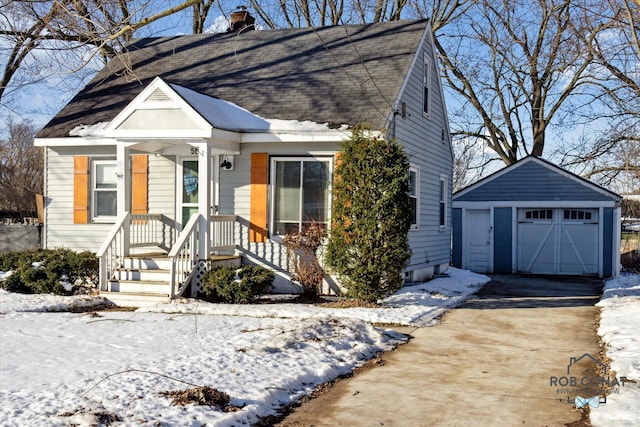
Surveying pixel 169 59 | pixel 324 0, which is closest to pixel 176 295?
pixel 169 59

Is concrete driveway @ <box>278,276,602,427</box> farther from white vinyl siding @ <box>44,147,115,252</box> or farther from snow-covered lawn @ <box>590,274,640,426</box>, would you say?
white vinyl siding @ <box>44,147,115,252</box>

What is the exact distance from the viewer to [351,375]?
7480mm

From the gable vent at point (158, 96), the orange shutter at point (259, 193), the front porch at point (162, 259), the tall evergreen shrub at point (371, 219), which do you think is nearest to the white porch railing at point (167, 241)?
the front porch at point (162, 259)

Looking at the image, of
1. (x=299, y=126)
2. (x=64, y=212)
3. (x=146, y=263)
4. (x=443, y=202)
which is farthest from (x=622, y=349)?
(x=64, y=212)

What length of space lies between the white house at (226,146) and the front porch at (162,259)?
0.03 metres

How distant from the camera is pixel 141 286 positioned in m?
12.9

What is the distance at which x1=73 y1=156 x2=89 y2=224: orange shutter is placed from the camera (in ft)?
50.2

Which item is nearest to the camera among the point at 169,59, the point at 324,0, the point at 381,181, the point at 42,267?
the point at 381,181

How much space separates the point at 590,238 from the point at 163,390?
1729 cm

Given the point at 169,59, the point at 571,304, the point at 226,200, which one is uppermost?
the point at 169,59

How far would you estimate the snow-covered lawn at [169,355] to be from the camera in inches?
226

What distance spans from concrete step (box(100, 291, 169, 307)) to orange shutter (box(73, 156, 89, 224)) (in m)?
3.11

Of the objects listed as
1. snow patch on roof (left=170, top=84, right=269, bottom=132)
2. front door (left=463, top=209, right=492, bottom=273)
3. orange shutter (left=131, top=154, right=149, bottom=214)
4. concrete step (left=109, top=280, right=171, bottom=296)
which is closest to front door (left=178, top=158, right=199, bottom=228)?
orange shutter (left=131, top=154, right=149, bottom=214)

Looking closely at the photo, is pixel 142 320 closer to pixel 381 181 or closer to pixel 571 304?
pixel 381 181
